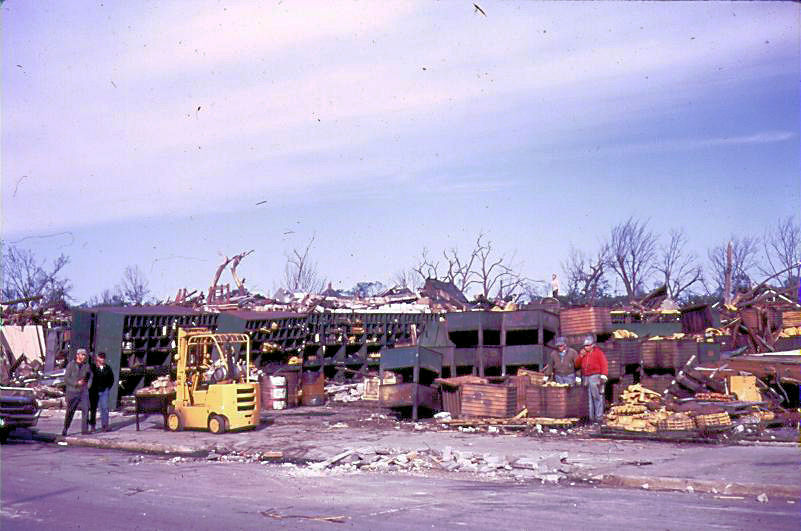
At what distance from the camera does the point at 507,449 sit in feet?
50.0

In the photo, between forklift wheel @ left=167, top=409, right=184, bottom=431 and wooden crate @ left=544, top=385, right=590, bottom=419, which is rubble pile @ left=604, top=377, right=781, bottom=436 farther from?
forklift wheel @ left=167, top=409, right=184, bottom=431

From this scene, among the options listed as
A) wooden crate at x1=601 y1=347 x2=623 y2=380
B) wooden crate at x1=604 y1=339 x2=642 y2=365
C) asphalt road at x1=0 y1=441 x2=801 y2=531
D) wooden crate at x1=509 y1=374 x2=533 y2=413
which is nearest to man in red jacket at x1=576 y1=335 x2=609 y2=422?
wooden crate at x1=509 y1=374 x2=533 y2=413

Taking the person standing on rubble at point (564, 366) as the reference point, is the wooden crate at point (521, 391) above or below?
below

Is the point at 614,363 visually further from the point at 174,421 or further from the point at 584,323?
the point at 174,421

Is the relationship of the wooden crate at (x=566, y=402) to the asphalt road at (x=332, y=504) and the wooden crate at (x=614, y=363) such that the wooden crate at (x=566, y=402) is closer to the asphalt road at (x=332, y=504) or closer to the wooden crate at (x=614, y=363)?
the wooden crate at (x=614, y=363)

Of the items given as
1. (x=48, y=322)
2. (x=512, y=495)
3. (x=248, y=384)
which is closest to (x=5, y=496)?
(x=512, y=495)

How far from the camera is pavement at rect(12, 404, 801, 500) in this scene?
11852 mm

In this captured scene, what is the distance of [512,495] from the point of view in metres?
11.2

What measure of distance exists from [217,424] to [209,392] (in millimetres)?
726

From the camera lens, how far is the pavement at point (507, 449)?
1185 centimetres

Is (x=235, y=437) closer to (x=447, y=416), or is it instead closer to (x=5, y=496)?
(x=447, y=416)

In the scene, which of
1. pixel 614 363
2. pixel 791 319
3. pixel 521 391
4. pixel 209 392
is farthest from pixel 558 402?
pixel 791 319

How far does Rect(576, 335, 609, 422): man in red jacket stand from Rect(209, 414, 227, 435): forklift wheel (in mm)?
7898

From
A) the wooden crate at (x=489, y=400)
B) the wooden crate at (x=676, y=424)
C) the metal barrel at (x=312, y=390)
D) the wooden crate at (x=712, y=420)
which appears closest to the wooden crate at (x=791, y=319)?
the wooden crate at (x=712, y=420)
